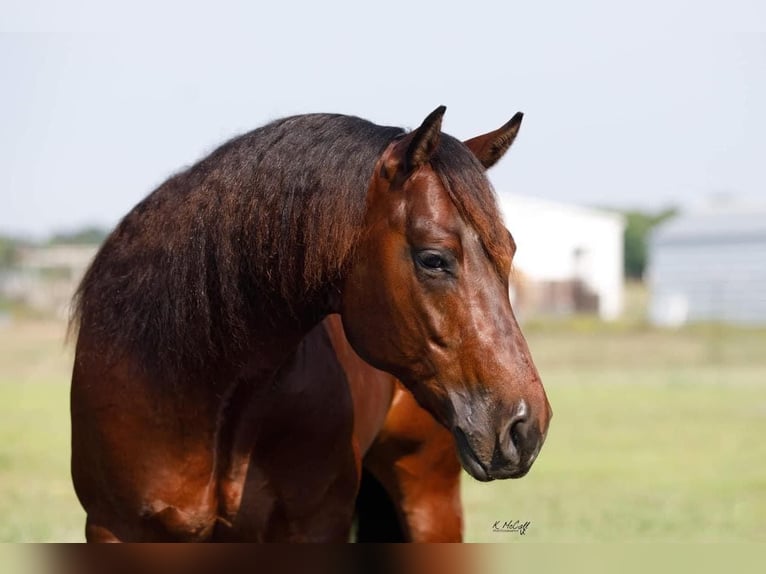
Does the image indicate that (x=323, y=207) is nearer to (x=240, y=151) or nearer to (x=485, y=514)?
(x=240, y=151)

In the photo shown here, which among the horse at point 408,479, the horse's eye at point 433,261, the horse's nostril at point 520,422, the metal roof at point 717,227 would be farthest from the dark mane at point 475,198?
the metal roof at point 717,227

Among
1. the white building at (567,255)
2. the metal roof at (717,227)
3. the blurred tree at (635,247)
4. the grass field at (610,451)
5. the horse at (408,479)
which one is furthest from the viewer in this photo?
the blurred tree at (635,247)

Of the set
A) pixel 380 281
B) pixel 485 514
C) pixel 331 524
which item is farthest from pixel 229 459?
pixel 485 514

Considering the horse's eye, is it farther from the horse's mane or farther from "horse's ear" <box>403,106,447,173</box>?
"horse's ear" <box>403,106,447,173</box>

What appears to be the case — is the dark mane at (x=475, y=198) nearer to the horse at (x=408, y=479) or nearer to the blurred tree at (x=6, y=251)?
the horse at (x=408, y=479)

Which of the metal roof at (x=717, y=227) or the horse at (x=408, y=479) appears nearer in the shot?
Answer: the horse at (x=408, y=479)

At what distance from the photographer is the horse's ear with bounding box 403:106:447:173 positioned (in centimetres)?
303

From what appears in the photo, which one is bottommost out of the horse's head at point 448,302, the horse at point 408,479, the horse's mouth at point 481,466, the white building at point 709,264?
the horse at point 408,479

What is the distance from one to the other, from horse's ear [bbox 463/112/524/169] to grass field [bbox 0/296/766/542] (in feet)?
7.07

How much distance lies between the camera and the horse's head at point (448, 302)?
2.93 m

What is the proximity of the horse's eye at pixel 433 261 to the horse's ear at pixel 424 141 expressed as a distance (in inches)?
10.7

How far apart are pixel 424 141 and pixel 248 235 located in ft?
2.11

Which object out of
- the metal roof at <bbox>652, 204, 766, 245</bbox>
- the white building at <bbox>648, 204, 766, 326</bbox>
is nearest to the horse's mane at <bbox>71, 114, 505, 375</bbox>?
the white building at <bbox>648, 204, 766, 326</bbox>

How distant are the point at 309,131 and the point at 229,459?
1104 mm
